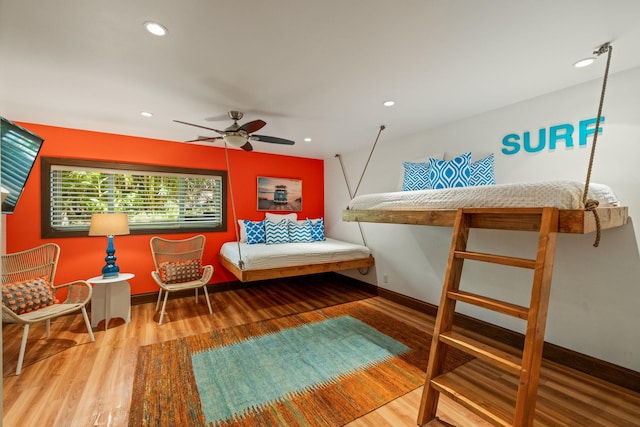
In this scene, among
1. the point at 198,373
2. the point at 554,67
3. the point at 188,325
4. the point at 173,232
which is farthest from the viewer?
the point at 173,232

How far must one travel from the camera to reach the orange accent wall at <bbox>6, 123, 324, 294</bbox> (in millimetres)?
3354

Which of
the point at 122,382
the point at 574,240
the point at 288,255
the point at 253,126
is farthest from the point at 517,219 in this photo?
the point at 122,382

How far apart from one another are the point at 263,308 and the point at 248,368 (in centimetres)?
139

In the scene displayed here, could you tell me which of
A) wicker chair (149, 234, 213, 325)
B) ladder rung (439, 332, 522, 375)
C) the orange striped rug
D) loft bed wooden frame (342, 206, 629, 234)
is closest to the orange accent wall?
wicker chair (149, 234, 213, 325)

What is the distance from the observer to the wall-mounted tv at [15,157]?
186 centimetres

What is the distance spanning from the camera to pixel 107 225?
10.5 ft

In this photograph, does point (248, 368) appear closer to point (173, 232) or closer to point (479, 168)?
point (173, 232)

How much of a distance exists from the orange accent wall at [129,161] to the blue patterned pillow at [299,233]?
0.63 m

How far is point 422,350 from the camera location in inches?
105

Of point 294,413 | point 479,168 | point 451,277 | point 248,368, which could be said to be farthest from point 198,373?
point 479,168

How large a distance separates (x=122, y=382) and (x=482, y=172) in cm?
363

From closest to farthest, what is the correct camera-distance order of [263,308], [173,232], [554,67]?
[554,67], [263,308], [173,232]

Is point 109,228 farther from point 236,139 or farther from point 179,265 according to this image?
point 236,139

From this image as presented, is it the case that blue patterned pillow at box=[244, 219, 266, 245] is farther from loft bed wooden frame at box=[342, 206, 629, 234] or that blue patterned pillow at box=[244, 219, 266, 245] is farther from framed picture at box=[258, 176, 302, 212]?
loft bed wooden frame at box=[342, 206, 629, 234]
